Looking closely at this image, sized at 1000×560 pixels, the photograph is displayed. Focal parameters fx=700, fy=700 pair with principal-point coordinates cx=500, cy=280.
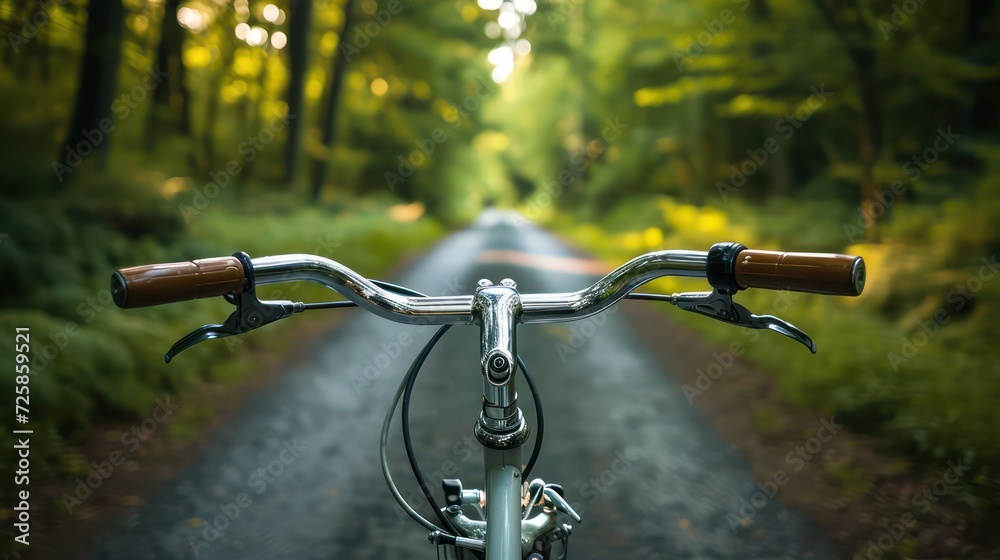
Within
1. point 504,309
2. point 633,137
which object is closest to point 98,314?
point 504,309

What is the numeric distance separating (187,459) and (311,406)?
130 centimetres

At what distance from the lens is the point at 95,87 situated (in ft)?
28.0

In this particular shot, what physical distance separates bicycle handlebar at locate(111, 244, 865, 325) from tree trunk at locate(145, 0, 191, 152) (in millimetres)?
11483

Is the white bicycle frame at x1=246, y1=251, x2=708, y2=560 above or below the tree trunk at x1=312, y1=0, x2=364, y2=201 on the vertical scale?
below

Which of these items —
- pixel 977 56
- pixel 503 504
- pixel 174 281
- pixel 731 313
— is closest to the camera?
pixel 174 281

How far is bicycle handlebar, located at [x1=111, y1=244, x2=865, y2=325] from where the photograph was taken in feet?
4.82

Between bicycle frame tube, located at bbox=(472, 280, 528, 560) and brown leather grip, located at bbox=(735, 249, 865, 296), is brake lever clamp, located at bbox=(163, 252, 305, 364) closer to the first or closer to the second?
bicycle frame tube, located at bbox=(472, 280, 528, 560)

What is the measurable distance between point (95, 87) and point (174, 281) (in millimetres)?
8560

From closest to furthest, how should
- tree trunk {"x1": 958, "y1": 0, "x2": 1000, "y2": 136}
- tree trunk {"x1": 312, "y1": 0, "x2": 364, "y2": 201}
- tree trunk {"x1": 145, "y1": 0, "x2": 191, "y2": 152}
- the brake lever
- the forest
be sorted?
the brake lever < the forest < tree trunk {"x1": 958, "y1": 0, "x2": 1000, "y2": 136} < tree trunk {"x1": 145, "y1": 0, "x2": 191, "y2": 152} < tree trunk {"x1": 312, "y1": 0, "x2": 364, "y2": 201}

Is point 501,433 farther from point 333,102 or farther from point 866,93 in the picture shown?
point 333,102

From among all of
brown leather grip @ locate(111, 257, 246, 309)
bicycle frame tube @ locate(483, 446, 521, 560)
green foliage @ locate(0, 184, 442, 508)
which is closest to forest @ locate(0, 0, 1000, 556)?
green foliage @ locate(0, 184, 442, 508)

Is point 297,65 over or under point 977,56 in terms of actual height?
over

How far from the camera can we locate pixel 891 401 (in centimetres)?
522

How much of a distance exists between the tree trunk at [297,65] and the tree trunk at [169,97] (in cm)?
236
